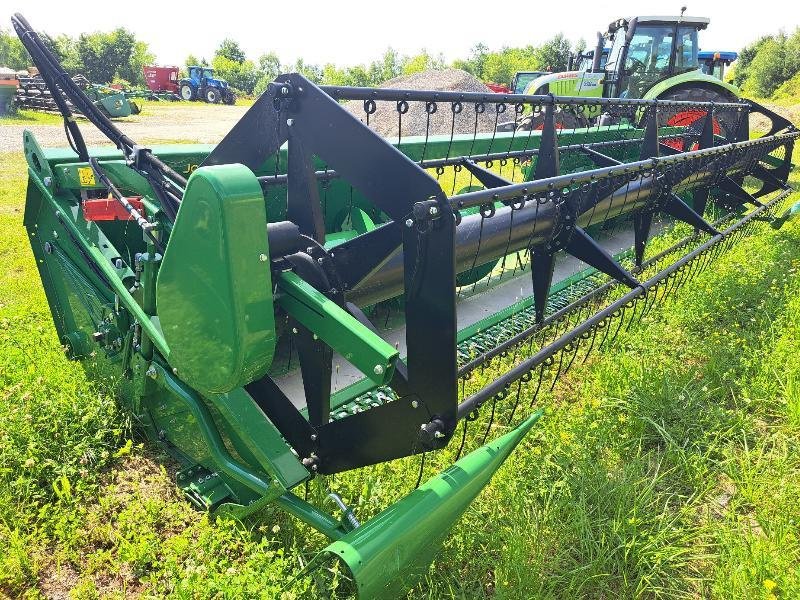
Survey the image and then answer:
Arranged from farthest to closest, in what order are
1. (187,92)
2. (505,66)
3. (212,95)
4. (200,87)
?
(505,66) < (212,95) < (200,87) < (187,92)

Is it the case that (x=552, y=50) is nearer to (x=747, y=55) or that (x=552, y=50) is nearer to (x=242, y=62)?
(x=747, y=55)

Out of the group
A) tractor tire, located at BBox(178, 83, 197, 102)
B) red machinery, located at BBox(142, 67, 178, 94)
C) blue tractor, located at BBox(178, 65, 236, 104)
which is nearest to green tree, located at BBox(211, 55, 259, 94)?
red machinery, located at BBox(142, 67, 178, 94)

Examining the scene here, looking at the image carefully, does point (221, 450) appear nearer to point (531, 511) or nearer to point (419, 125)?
point (531, 511)

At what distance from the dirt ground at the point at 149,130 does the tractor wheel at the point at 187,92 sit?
8.36m

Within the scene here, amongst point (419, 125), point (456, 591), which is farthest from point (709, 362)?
point (419, 125)

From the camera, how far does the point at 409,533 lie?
1.62 metres

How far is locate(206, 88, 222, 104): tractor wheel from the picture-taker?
34.2 meters

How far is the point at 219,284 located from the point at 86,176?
1.51 meters

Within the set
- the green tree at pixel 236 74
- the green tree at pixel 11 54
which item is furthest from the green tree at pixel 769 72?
the green tree at pixel 11 54

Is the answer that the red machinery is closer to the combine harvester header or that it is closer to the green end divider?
the combine harvester header

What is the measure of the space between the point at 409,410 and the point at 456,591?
2.61ft

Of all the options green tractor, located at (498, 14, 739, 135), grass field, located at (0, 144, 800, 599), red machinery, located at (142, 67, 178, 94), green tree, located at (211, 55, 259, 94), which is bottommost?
grass field, located at (0, 144, 800, 599)

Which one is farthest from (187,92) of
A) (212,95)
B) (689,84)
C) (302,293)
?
(302,293)

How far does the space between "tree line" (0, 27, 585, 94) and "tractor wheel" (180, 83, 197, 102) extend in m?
11.7
